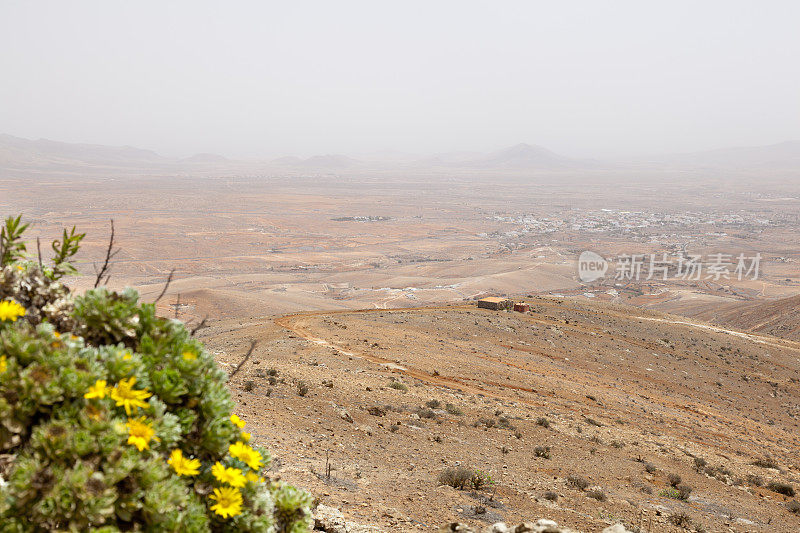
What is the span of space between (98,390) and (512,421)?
12.3 m

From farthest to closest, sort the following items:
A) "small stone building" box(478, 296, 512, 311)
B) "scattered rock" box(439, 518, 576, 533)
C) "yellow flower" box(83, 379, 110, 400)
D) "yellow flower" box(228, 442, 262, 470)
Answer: "small stone building" box(478, 296, 512, 311), "scattered rock" box(439, 518, 576, 533), "yellow flower" box(228, 442, 262, 470), "yellow flower" box(83, 379, 110, 400)

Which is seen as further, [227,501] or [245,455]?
[245,455]

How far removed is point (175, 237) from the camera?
304ft

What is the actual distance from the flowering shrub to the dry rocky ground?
13.8 feet

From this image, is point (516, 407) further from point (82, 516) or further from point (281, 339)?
point (82, 516)

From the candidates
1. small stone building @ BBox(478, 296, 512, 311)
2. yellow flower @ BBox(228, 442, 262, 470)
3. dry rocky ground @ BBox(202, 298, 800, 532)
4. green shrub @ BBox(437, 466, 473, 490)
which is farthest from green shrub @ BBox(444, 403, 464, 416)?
small stone building @ BBox(478, 296, 512, 311)

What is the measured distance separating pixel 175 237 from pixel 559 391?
89.9 metres

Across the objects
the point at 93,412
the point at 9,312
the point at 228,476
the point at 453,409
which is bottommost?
the point at 453,409

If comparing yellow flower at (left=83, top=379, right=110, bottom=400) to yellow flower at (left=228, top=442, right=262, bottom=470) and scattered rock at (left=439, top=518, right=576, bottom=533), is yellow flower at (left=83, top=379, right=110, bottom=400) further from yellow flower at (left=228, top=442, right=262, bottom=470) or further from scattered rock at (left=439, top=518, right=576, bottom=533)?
scattered rock at (left=439, top=518, right=576, bottom=533)

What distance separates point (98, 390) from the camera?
2.28 meters

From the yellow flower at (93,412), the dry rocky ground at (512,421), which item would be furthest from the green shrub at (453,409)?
the yellow flower at (93,412)

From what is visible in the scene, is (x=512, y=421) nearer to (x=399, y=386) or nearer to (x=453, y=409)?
(x=453, y=409)

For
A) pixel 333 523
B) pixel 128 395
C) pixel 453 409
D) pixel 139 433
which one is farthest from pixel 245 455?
pixel 453 409

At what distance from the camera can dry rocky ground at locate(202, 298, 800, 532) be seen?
8227mm
